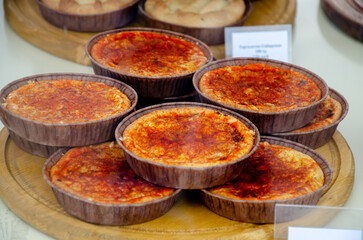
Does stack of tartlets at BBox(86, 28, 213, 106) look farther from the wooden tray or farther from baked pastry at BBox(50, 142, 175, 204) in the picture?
the wooden tray

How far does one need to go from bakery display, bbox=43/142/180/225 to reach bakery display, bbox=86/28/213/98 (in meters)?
0.29

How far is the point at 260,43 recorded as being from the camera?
5.91ft

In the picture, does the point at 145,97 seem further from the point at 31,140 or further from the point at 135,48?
the point at 31,140

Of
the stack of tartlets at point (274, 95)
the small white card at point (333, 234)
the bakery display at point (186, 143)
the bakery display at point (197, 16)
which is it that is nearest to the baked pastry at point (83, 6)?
the bakery display at point (197, 16)

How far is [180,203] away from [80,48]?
31.0 inches

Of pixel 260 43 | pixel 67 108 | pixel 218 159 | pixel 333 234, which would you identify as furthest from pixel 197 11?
pixel 333 234

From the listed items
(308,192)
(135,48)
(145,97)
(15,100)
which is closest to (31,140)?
(15,100)

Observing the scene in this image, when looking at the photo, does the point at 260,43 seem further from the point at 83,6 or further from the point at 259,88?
the point at 83,6

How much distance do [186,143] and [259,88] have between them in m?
0.37

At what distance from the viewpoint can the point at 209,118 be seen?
1384mm

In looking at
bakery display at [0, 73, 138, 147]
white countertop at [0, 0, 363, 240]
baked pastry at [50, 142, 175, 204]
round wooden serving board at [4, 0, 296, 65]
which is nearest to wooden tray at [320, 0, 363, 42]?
white countertop at [0, 0, 363, 240]

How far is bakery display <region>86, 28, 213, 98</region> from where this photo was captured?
153 centimetres

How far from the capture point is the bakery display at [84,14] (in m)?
1.92

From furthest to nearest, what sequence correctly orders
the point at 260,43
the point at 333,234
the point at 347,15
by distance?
1. the point at 347,15
2. the point at 260,43
3. the point at 333,234
